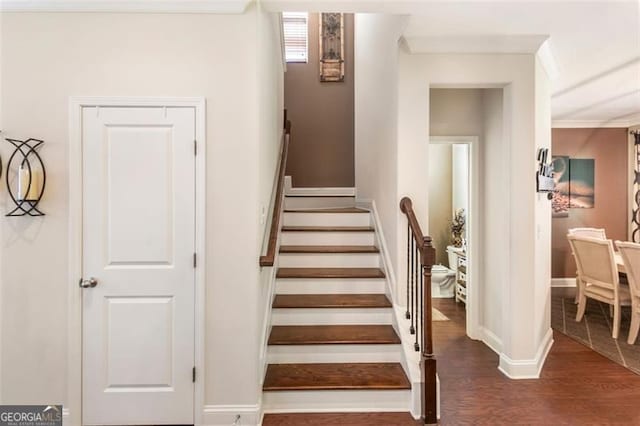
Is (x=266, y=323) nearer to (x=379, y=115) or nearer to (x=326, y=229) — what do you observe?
(x=326, y=229)

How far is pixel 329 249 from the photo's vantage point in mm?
3389

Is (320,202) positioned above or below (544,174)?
below

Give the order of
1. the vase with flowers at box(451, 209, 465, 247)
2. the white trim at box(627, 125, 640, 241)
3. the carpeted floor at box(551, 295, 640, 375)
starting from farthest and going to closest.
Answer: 1. the white trim at box(627, 125, 640, 241)
2. the vase with flowers at box(451, 209, 465, 247)
3. the carpeted floor at box(551, 295, 640, 375)

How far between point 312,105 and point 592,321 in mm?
4626

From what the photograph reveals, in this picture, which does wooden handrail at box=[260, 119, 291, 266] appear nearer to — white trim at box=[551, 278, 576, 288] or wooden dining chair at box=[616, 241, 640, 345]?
wooden dining chair at box=[616, 241, 640, 345]

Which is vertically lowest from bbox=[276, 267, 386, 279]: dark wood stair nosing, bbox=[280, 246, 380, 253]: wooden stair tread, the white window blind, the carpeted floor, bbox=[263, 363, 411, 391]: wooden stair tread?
the carpeted floor

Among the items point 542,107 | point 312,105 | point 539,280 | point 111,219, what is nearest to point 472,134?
point 542,107

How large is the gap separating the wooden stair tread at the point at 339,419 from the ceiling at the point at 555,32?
8.75 feet

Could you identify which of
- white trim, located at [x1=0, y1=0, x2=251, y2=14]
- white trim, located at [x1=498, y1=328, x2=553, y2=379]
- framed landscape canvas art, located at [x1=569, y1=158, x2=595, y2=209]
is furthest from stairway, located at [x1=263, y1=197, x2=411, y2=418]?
framed landscape canvas art, located at [x1=569, y1=158, x2=595, y2=209]

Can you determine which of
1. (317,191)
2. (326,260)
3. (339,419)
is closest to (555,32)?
(326,260)

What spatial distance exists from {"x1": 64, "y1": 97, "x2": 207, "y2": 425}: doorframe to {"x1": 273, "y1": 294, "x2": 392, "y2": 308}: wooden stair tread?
0.81m

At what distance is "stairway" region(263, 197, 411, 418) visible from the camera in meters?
2.39

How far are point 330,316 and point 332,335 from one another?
20 cm

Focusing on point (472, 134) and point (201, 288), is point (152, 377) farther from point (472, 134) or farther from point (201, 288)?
point (472, 134)
